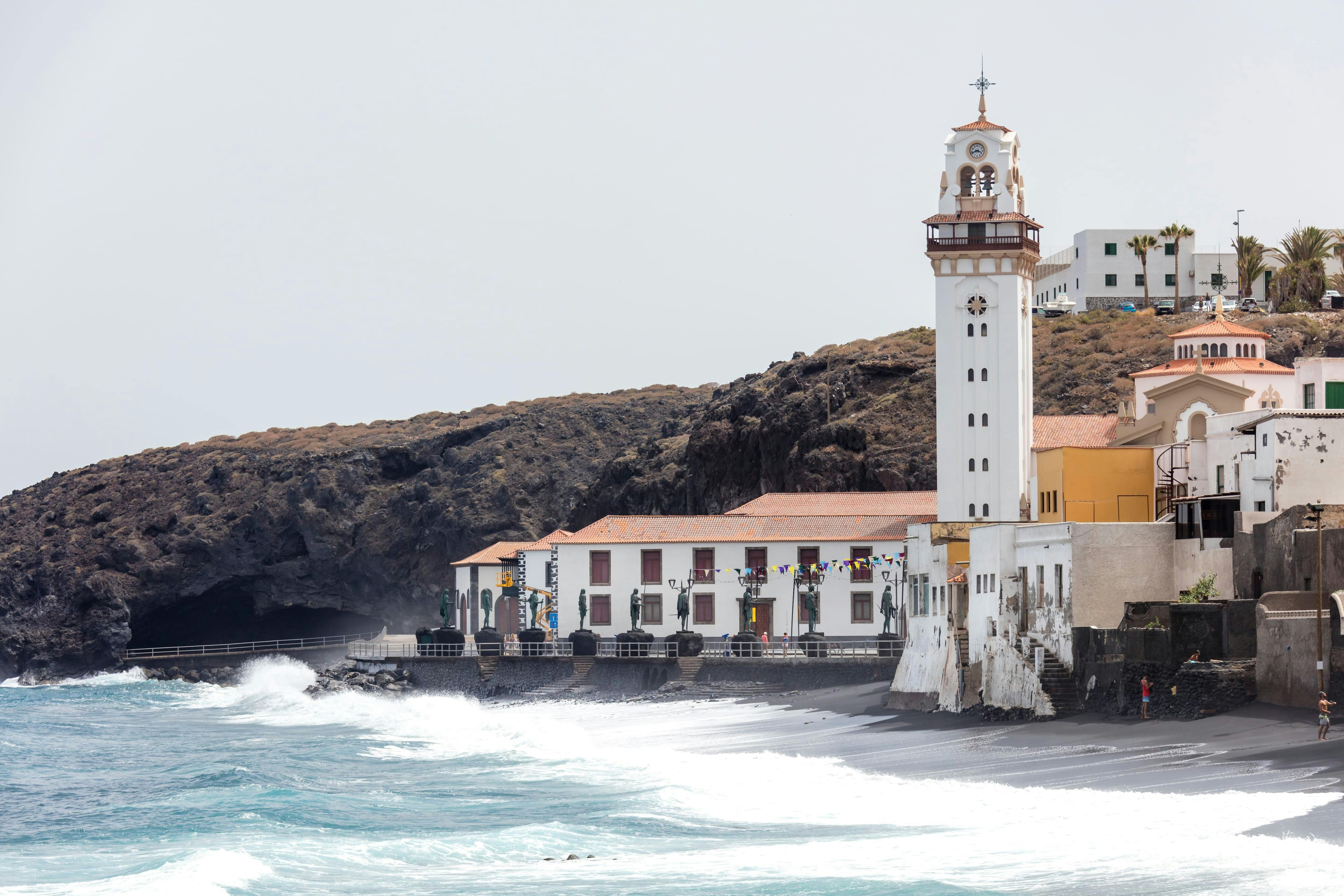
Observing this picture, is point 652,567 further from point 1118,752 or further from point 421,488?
point 421,488

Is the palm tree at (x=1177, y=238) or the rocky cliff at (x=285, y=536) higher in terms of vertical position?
the palm tree at (x=1177, y=238)

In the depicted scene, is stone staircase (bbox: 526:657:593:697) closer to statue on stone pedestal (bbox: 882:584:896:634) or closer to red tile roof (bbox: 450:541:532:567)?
statue on stone pedestal (bbox: 882:584:896:634)

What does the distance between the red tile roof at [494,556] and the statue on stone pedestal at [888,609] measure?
21.3m

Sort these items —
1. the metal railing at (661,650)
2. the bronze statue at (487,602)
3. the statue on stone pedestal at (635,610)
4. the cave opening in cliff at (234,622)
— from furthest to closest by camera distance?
the cave opening in cliff at (234,622)
the bronze statue at (487,602)
the statue on stone pedestal at (635,610)
the metal railing at (661,650)

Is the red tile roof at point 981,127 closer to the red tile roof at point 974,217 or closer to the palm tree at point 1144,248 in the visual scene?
the red tile roof at point 974,217

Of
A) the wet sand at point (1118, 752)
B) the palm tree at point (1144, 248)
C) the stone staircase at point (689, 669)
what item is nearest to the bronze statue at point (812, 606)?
the stone staircase at point (689, 669)

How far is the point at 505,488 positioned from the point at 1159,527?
73.6m

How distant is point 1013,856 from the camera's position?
26.9 metres

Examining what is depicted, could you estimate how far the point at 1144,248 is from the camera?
111938mm

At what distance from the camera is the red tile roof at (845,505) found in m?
77.9

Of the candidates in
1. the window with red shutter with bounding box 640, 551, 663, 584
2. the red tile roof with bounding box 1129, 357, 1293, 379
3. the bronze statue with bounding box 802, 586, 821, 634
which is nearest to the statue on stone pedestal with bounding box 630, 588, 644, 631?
the window with red shutter with bounding box 640, 551, 663, 584

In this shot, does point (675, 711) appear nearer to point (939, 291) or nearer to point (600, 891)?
point (939, 291)

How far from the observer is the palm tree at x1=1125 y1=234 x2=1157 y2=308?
112 meters

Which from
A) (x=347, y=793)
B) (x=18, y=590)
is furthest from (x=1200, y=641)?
(x=18, y=590)
